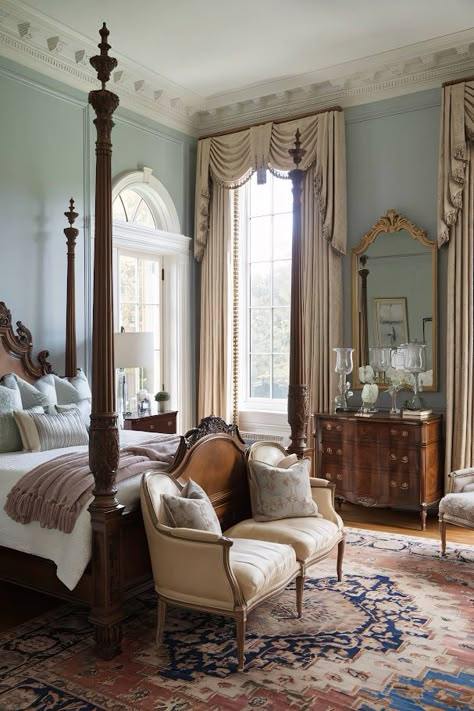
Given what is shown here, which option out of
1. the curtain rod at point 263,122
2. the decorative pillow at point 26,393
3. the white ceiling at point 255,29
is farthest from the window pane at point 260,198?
the decorative pillow at point 26,393

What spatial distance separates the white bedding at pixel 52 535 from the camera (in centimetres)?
305

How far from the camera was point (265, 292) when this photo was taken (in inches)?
260

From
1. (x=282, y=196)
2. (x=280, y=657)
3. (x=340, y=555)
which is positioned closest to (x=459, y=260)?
(x=282, y=196)

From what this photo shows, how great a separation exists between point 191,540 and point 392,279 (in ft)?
11.3

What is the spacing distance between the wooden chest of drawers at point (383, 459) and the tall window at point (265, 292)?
1.06m

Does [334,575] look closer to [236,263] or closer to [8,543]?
[8,543]

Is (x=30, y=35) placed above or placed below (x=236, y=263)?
above

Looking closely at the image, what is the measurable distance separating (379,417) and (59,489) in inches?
112

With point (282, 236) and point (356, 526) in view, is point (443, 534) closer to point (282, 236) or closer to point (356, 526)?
point (356, 526)

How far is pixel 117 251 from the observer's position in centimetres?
595

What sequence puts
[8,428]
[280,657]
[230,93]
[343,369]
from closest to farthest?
[280,657], [8,428], [343,369], [230,93]

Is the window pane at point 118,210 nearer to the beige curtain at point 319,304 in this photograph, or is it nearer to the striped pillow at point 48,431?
the beige curtain at point 319,304

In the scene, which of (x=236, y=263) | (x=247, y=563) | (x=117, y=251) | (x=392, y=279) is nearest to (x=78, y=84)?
(x=117, y=251)

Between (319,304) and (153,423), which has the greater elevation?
(319,304)
